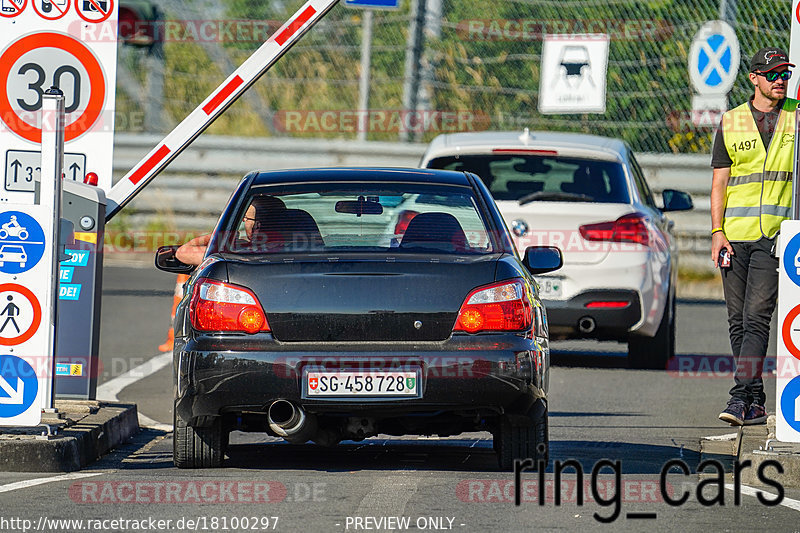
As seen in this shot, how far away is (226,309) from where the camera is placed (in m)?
7.08

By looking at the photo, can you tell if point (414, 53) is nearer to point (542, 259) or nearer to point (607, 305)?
point (607, 305)

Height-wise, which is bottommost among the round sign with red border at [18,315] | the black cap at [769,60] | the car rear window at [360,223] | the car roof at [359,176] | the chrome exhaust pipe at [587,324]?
the chrome exhaust pipe at [587,324]

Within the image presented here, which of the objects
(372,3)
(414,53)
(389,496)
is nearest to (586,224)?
(389,496)

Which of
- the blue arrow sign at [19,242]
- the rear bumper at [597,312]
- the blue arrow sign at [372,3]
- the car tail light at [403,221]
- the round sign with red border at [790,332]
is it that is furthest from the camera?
the blue arrow sign at [372,3]

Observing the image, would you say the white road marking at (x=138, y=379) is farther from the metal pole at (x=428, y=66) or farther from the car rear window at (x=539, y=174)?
the metal pole at (x=428, y=66)

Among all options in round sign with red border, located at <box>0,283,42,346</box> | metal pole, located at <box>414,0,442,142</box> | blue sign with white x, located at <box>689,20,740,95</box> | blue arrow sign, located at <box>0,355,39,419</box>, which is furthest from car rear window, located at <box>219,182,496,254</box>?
blue sign with white x, located at <box>689,20,740,95</box>

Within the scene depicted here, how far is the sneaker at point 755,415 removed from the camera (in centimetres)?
873

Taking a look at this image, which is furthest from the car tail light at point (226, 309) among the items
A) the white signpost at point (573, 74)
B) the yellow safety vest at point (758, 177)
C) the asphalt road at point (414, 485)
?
the white signpost at point (573, 74)

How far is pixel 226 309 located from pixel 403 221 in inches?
56.3

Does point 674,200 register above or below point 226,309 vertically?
above

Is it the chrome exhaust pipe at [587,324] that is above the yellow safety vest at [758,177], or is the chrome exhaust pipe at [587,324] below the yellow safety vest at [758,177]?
below

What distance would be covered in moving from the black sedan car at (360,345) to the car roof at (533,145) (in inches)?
186

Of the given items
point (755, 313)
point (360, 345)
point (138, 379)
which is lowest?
point (138, 379)

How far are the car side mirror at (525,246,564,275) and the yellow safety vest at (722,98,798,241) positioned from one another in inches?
50.1
